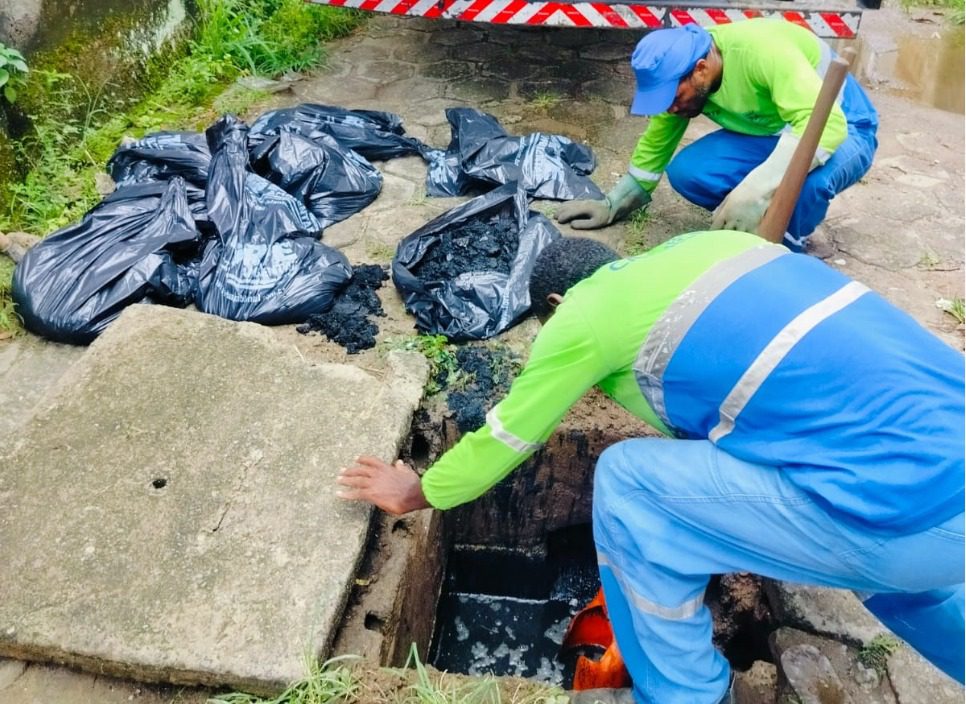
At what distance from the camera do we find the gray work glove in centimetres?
377

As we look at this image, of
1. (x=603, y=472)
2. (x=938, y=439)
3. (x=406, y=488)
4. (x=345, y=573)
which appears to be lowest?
(x=345, y=573)

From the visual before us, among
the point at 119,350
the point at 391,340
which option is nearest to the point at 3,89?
the point at 119,350

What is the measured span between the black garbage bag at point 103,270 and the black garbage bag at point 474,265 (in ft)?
2.91

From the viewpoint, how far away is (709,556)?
2.03m

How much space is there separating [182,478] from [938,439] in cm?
199

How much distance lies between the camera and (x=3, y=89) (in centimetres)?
371

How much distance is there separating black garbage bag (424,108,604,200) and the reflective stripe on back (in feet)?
6.86

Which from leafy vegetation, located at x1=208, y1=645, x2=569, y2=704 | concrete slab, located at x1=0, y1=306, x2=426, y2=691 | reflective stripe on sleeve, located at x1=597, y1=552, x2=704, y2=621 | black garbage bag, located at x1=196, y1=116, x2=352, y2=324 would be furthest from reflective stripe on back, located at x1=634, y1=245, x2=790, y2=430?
black garbage bag, located at x1=196, y1=116, x2=352, y2=324

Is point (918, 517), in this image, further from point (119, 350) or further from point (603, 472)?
point (119, 350)

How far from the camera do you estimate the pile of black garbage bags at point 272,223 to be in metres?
3.15

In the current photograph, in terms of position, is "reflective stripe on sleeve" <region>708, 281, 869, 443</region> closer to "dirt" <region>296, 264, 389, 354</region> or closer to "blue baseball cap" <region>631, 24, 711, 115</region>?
"blue baseball cap" <region>631, 24, 711, 115</region>

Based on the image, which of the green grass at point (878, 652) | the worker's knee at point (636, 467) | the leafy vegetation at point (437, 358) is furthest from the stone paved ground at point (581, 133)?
the green grass at point (878, 652)

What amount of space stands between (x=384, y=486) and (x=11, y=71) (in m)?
2.83

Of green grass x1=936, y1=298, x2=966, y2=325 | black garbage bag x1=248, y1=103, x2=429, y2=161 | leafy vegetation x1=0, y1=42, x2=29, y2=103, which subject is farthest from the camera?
black garbage bag x1=248, y1=103, x2=429, y2=161
